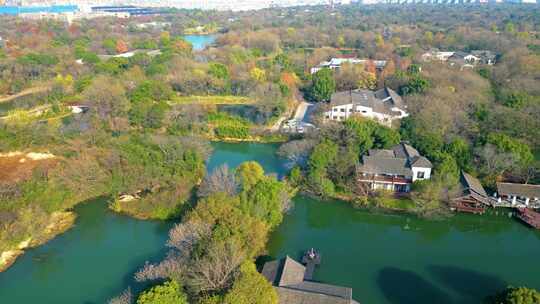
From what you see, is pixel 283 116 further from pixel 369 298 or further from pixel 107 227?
pixel 369 298

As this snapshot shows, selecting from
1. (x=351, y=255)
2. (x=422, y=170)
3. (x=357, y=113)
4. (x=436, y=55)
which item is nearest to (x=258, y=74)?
(x=357, y=113)

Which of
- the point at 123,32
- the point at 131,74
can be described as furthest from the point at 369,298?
the point at 123,32

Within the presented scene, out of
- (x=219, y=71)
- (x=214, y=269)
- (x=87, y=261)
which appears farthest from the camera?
(x=219, y=71)

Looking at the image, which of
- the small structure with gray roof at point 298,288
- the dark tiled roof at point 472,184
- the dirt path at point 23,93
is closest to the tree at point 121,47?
the dirt path at point 23,93

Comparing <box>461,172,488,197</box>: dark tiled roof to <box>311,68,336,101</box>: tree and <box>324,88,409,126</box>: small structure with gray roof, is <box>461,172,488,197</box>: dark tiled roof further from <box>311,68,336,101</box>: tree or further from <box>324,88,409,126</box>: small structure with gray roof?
<box>311,68,336,101</box>: tree

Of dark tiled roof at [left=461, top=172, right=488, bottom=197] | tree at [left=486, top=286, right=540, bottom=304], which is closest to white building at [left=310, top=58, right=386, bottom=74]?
dark tiled roof at [left=461, top=172, right=488, bottom=197]

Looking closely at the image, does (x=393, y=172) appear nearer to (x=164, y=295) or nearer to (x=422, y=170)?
(x=422, y=170)

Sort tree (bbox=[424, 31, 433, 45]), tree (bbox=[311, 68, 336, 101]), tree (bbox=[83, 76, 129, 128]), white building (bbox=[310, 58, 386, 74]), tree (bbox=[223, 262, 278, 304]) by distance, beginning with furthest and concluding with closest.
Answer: tree (bbox=[424, 31, 433, 45]) → white building (bbox=[310, 58, 386, 74]) → tree (bbox=[311, 68, 336, 101]) → tree (bbox=[83, 76, 129, 128]) → tree (bbox=[223, 262, 278, 304])
